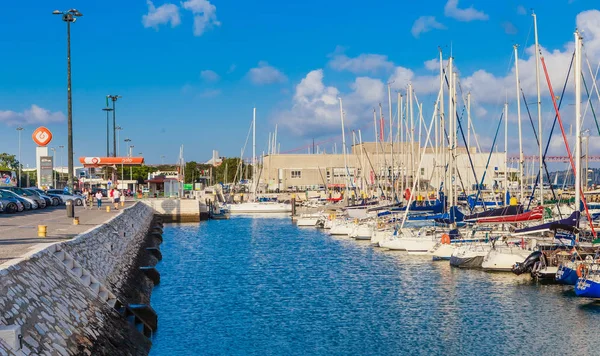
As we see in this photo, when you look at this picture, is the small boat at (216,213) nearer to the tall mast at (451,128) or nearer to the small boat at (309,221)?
the small boat at (309,221)

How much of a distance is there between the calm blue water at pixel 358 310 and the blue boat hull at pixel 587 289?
0.54m

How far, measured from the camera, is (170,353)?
2238 centimetres

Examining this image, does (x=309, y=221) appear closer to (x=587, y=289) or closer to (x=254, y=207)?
(x=254, y=207)

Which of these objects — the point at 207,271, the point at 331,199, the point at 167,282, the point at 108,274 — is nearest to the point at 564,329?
the point at 108,274

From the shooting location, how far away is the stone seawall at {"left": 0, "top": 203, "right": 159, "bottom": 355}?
49.6 feet

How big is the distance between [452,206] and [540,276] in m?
14.6

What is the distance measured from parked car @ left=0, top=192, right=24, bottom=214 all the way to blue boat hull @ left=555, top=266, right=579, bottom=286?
121ft

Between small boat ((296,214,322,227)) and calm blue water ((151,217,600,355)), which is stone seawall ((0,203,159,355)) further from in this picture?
small boat ((296,214,322,227))

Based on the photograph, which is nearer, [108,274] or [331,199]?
[108,274]

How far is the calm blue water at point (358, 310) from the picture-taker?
2397cm

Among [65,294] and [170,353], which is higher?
[65,294]

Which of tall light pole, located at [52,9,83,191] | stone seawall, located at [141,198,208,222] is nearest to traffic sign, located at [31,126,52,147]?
stone seawall, located at [141,198,208,222]

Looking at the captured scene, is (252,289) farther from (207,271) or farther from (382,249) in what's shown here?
(382,249)

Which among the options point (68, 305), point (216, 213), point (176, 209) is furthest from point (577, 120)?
point (216, 213)
